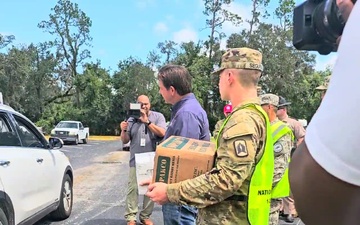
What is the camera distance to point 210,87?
3738 cm

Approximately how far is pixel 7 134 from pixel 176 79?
7.36 ft

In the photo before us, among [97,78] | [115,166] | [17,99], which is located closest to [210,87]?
[97,78]

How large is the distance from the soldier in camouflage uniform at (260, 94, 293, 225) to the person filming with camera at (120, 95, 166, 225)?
1353 mm

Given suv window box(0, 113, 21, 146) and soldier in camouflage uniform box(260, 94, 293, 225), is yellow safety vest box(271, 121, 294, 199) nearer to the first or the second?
soldier in camouflage uniform box(260, 94, 293, 225)

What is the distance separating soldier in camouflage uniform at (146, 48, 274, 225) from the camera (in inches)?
81.4

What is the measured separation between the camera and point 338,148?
0.74m

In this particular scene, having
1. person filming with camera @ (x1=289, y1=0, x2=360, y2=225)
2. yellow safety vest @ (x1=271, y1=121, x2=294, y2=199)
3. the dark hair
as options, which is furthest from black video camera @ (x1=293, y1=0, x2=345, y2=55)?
yellow safety vest @ (x1=271, y1=121, x2=294, y2=199)

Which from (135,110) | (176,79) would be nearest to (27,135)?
(135,110)

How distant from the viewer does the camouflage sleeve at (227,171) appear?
206 cm

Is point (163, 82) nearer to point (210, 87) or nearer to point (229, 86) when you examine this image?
point (229, 86)

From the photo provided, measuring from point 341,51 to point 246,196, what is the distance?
155 cm

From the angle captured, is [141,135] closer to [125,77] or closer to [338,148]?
[338,148]

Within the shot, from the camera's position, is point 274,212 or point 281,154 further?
point 281,154

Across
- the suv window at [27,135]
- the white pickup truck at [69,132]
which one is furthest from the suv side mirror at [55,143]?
the white pickup truck at [69,132]
